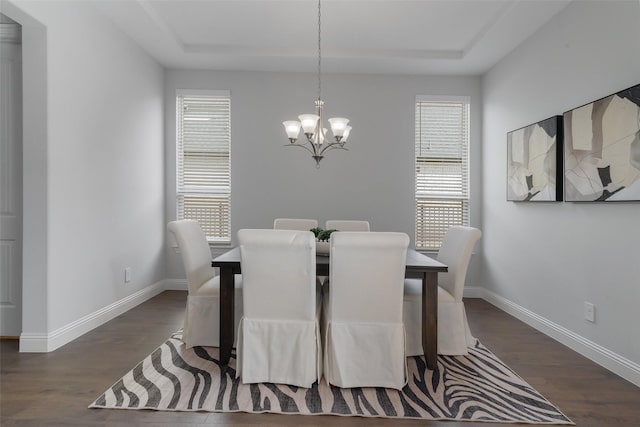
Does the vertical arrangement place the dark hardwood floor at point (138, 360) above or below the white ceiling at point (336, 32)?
below

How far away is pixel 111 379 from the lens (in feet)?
7.43

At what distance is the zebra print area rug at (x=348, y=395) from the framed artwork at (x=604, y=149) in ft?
4.74

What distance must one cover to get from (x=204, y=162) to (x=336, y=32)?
2288 mm

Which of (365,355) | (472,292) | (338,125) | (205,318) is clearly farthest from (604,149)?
(205,318)

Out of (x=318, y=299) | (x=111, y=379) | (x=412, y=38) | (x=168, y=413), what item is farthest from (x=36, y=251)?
(x=412, y=38)

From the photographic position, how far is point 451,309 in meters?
2.63

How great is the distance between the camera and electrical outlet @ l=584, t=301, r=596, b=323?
266 cm

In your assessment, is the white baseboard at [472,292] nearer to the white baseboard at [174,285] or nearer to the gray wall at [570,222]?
the gray wall at [570,222]

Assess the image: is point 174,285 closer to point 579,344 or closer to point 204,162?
point 204,162

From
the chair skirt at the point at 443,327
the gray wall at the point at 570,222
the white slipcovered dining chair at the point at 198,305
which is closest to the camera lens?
the gray wall at the point at 570,222

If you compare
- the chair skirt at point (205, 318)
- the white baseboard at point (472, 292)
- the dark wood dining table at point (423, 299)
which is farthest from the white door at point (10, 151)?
the white baseboard at point (472, 292)

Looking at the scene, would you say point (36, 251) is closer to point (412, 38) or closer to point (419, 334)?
point (419, 334)

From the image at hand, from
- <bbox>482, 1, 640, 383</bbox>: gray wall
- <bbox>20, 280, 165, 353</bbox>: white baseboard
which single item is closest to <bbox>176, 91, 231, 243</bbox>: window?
<bbox>20, 280, 165, 353</bbox>: white baseboard

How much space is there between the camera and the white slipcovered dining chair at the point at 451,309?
2.60 meters
